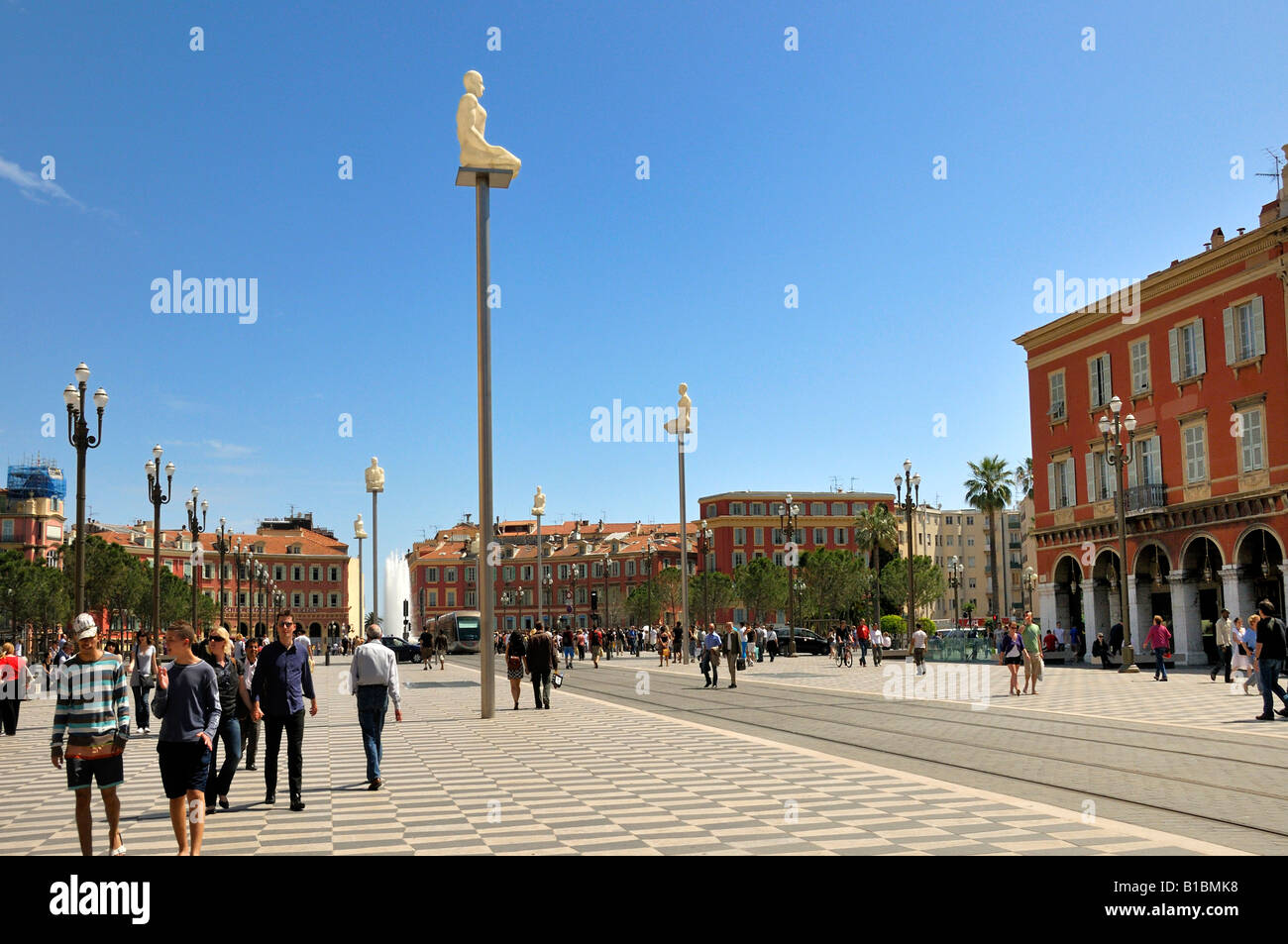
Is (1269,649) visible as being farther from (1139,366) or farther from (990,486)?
(990,486)

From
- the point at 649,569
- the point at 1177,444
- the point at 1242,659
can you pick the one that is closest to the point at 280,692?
the point at 1242,659

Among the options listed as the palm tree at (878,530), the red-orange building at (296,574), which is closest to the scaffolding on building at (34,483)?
the red-orange building at (296,574)

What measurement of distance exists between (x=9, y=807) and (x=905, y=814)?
8802 mm

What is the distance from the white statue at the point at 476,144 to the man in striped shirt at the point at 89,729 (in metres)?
15.4

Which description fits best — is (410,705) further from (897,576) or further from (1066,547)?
(897,576)

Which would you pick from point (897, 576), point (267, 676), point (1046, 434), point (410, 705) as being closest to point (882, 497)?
point (897, 576)

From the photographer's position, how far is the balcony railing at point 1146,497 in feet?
137

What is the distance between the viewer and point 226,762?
36.8 ft

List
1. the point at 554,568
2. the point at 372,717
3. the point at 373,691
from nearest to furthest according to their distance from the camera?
1. the point at 372,717
2. the point at 373,691
3. the point at 554,568

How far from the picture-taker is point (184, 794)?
8281mm

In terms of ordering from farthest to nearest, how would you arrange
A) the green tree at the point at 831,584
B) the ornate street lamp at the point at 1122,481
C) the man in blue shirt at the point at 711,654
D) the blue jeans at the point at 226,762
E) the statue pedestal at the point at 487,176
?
the green tree at the point at 831,584
the ornate street lamp at the point at 1122,481
the man in blue shirt at the point at 711,654
the statue pedestal at the point at 487,176
the blue jeans at the point at 226,762

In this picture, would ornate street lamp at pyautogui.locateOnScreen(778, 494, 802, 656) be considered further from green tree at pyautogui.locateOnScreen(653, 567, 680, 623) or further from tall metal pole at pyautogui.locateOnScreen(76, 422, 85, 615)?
green tree at pyautogui.locateOnScreen(653, 567, 680, 623)

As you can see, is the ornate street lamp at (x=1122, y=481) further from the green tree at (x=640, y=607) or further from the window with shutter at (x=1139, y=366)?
the green tree at (x=640, y=607)

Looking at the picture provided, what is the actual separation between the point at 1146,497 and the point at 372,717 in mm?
36839
